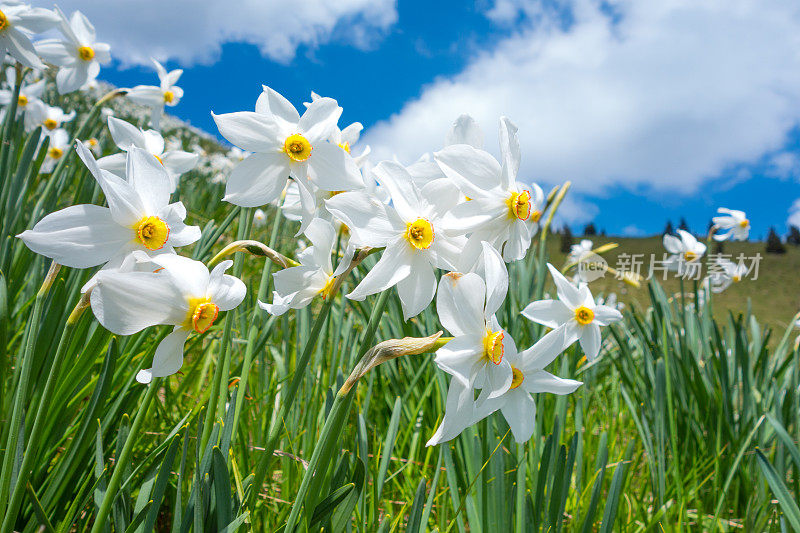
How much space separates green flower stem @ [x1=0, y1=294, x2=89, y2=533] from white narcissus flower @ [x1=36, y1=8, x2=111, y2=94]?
1.76 meters

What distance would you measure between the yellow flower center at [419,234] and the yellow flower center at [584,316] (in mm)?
673

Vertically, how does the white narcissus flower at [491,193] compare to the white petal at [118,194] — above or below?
above

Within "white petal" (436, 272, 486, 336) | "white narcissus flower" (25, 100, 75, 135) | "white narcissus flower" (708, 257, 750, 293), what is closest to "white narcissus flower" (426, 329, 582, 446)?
"white petal" (436, 272, 486, 336)

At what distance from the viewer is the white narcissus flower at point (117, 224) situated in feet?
2.10

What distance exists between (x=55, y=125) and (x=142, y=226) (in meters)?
3.16

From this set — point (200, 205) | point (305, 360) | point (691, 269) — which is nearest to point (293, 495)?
point (305, 360)

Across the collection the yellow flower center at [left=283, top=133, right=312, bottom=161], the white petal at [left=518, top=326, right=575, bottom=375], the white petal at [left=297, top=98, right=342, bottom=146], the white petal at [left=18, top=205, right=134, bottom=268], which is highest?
the white petal at [left=297, top=98, right=342, bottom=146]

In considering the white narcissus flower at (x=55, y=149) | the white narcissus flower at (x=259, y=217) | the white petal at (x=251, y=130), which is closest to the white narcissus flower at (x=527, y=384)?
the white petal at (x=251, y=130)

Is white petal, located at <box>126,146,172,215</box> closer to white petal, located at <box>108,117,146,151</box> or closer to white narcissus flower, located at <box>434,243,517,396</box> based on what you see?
white narcissus flower, located at <box>434,243,517,396</box>

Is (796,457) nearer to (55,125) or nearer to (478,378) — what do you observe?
(478,378)

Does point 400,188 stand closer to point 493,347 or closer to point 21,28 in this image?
point 493,347

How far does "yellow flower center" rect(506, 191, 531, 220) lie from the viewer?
2.36 ft

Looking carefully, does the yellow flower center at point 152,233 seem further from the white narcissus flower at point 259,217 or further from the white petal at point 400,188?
the white narcissus flower at point 259,217

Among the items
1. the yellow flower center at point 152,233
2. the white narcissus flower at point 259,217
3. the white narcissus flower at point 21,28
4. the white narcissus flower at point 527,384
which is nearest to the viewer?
the yellow flower center at point 152,233
